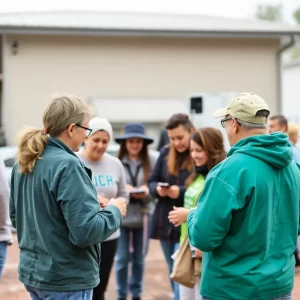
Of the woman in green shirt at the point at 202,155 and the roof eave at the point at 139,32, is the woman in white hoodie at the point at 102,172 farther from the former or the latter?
the roof eave at the point at 139,32

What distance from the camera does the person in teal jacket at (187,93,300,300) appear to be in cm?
286

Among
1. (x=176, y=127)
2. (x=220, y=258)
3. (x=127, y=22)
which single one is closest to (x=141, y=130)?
(x=176, y=127)

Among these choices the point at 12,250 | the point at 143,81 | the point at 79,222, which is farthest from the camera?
the point at 143,81

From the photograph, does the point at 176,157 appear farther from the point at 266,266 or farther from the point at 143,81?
the point at 143,81

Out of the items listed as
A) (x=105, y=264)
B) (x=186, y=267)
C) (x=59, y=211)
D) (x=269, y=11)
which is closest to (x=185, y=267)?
(x=186, y=267)

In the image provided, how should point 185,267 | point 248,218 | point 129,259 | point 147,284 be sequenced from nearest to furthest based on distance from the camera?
point 248,218 → point 185,267 → point 129,259 → point 147,284

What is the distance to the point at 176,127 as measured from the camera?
5.47 meters

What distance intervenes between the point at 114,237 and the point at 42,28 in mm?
12612

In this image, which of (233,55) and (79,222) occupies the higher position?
(233,55)

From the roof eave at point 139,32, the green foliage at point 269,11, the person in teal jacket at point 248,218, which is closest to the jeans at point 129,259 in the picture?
the person in teal jacket at point 248,218

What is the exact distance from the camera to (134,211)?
5.88 metres

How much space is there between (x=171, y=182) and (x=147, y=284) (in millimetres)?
2065

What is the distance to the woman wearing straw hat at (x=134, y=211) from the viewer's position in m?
5.89

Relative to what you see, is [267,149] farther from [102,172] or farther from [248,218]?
[102,172]
